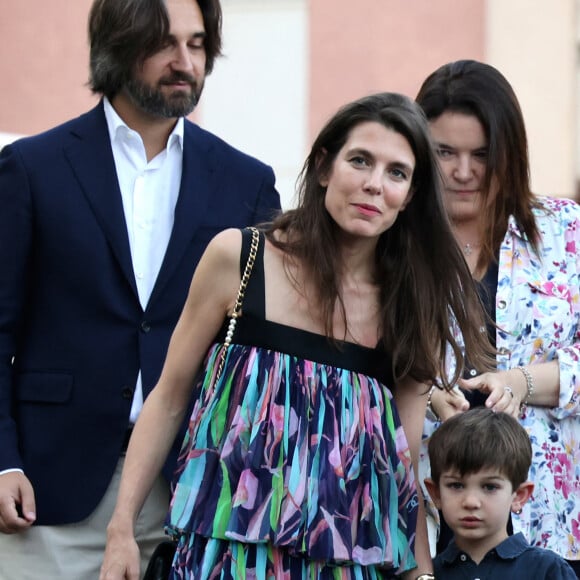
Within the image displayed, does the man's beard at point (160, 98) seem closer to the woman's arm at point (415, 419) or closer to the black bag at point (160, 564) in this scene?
the woman's arm at point (415, 419)

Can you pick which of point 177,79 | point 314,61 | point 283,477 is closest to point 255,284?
point 283,477

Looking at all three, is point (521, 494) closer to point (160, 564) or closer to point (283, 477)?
point (283, 477)

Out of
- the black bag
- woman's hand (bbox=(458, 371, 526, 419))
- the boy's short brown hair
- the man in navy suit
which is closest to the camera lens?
the black bag

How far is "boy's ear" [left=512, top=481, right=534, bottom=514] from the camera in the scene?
13.0 feet

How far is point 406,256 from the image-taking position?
3.89 metres

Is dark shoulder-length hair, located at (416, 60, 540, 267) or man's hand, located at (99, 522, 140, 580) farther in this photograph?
dark shoulder-length hair, located at (416, 60, 540, 267)

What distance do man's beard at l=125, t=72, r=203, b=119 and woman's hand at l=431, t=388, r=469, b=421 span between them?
1040mm

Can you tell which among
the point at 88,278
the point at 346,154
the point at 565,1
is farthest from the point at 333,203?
the point at 565,1

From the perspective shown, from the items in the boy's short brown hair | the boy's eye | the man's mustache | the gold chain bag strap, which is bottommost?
the boy's eye

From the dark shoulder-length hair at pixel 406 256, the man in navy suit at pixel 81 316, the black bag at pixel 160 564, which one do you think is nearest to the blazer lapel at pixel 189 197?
the man in navy suit at pixel 81 316

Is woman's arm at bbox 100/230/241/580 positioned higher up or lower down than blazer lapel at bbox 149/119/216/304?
lower down

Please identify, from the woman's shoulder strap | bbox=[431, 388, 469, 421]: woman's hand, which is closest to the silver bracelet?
bbox=[431, 388, 469, 421]: woman's hand

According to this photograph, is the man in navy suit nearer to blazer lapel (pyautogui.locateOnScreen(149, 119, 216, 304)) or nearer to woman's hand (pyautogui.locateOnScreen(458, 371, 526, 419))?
blazer lapel (pyautogui.locateOnScreen(149, 119, 216, 304))

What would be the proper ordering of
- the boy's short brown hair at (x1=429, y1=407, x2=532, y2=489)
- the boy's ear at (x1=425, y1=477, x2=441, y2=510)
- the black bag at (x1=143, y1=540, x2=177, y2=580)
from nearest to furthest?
the black bag at (x1=143, y1=540, x2=177, y2=580), the boy's short brown hair at (x1=429, y1=407, x2=532, y2=489), the boy's ear at (x1=425, y1=477, x2=441, y2=510)
